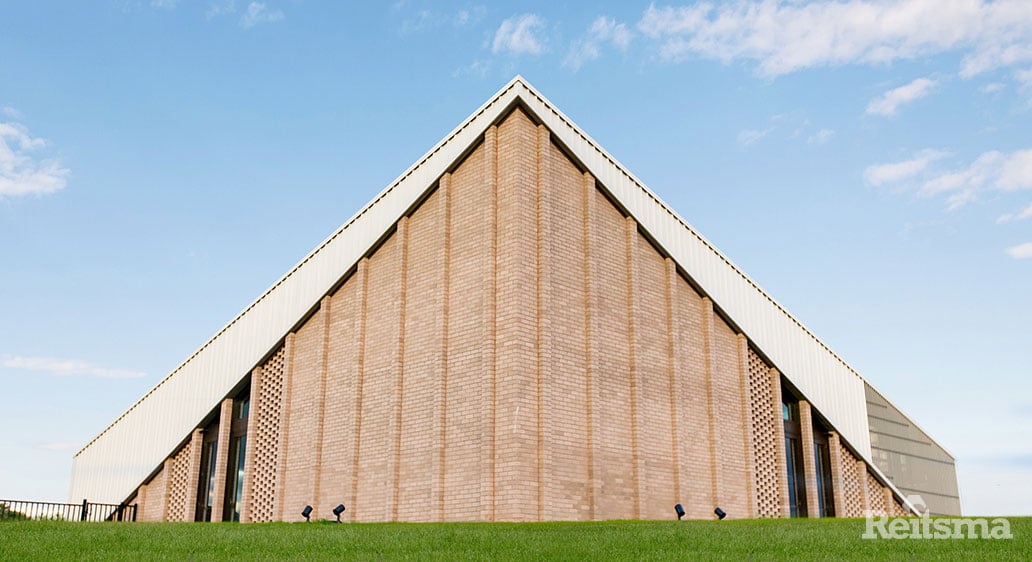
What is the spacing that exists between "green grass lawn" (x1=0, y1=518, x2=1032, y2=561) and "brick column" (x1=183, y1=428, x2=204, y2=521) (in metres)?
10.9

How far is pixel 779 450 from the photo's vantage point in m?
24.1

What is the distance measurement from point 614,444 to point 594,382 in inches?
52.8

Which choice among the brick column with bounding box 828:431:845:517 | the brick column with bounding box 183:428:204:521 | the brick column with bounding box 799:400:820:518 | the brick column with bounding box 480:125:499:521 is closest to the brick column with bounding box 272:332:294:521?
→ the brick column with bounding box 183:428:204:521

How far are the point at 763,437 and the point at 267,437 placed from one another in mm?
12594

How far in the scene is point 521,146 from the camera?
1981cm

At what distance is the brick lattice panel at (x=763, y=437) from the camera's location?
2330cm

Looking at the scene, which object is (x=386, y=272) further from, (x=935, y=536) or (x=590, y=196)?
(x=935, y=536)

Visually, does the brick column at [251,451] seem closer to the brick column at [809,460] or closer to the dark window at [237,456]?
the dark window at [237,456]

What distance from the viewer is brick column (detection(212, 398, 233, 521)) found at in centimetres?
2490

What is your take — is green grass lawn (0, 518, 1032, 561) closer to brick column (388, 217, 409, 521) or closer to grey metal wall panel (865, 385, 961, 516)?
brick column (388, 217, 409, 521)

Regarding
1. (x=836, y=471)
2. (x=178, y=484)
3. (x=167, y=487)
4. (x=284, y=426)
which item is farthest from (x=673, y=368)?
(x=167, y=487)

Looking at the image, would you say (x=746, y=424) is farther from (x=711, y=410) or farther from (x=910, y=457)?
(x=910, y=457)

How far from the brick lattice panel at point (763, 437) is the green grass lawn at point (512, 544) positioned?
8767 mm

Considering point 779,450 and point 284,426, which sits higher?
point 284,426
